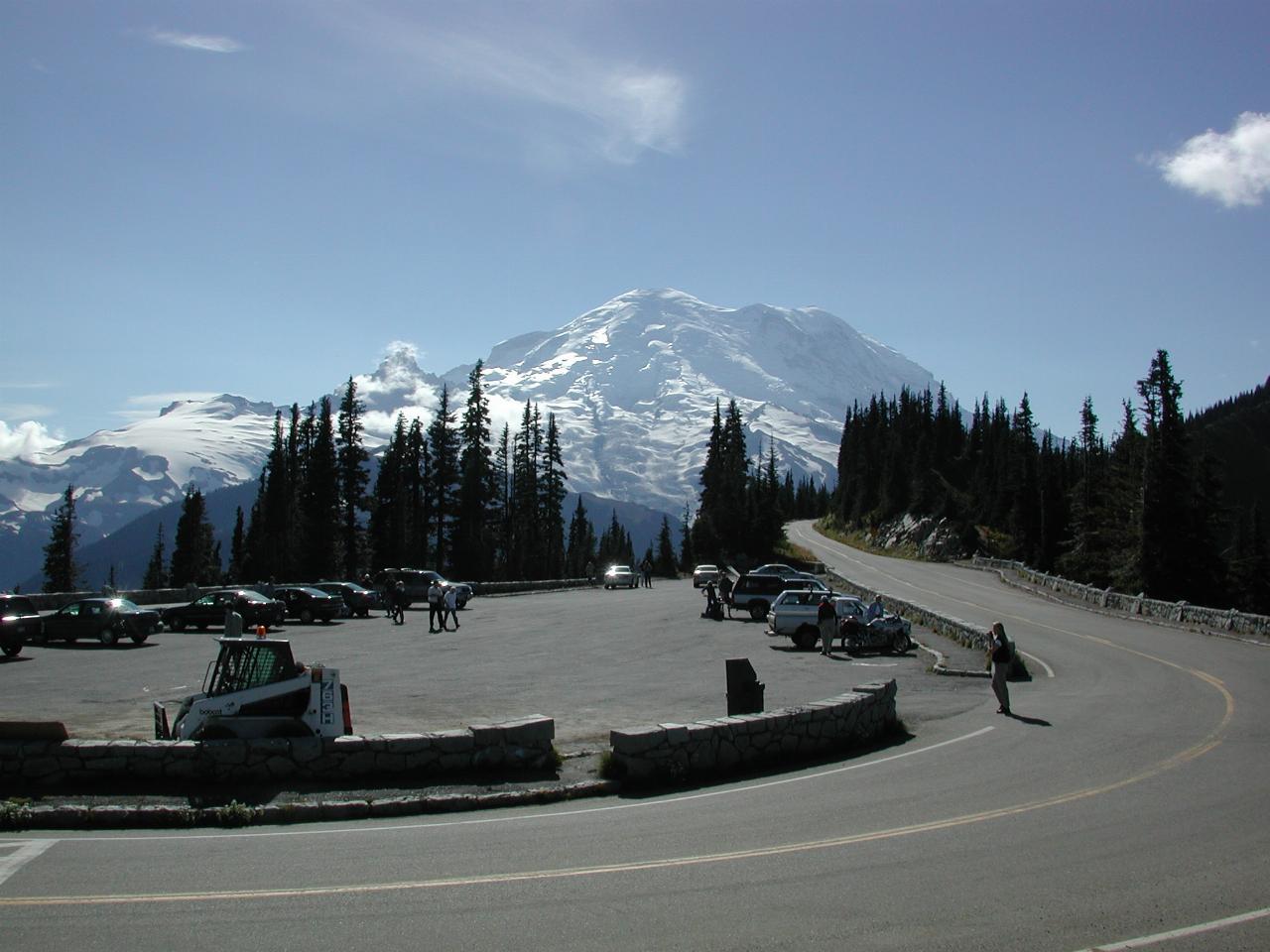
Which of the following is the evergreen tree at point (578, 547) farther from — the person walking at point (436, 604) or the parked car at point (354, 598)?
the person walking at point (436, 604)

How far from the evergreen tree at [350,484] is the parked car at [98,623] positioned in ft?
146

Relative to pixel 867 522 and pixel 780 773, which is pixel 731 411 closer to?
pixel 867 522

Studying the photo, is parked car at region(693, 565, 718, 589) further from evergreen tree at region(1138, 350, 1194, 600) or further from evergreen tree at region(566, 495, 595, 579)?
evergreen tree at region(566, 495, 595, 579)

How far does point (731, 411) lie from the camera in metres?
117

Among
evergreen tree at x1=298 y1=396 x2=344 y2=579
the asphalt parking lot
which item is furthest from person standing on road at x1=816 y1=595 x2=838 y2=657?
evergreen tree at x1=298 y1=396 x2=344 y2=579

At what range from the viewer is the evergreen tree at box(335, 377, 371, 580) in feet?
253

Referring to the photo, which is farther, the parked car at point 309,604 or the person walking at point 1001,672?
the parked car at point 309,604

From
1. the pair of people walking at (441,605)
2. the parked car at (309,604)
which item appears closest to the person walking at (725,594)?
Result: the pair of people walking at (441,605)

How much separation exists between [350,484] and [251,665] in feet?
224

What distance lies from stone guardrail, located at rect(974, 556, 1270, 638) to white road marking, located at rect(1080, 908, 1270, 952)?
2972 centimetres

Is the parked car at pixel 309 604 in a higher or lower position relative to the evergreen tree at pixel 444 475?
lower

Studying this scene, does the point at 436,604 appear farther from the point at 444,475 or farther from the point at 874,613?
the point at 444,475

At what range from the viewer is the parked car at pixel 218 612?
3722cm

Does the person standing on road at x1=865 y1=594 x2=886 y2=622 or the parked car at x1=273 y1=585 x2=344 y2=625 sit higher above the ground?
the person standing on road at x1=865 y1=594 x2=886 y2=622
